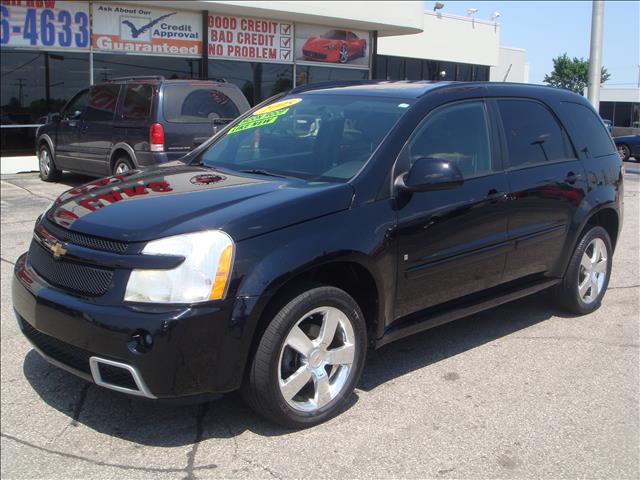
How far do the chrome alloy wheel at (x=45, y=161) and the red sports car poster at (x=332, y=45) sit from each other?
28.2 ft

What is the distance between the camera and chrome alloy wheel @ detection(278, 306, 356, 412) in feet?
11.5

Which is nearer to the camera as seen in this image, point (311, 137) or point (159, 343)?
point (159, 343)

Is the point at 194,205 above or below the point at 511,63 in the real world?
below

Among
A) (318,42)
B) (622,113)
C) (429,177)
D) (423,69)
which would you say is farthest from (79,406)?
(622,113)

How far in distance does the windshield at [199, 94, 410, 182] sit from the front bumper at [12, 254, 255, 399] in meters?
1.22

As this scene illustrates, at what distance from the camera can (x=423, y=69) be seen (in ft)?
96.5

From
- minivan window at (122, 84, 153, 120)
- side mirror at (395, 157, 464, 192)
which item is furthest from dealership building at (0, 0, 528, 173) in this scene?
side mirror at (395, 157, 464, 192)

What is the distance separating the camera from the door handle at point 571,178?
5164 mm

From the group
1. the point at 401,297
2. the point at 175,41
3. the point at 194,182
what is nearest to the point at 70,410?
the point at 194,182

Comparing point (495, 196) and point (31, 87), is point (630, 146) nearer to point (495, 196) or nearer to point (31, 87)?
point (31, 87)

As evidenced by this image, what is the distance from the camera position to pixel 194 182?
4.09 metres

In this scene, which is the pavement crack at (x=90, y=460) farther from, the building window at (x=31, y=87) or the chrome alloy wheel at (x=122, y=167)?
the building window at (x=31, y=87)

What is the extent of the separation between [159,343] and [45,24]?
13549 millimetres

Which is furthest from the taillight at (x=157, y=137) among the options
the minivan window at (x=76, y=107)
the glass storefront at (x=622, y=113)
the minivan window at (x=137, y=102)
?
the glass storefront at (x=622, y=113)
